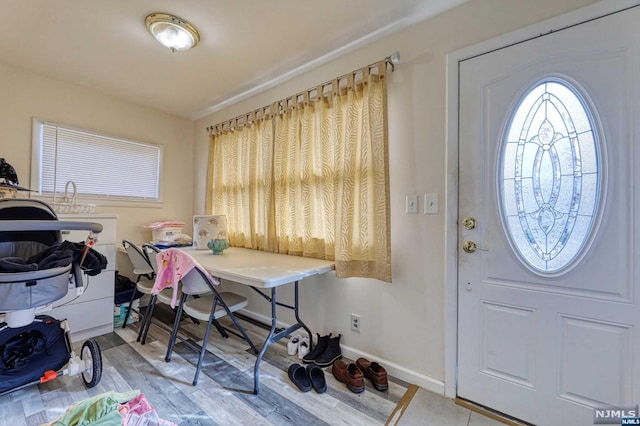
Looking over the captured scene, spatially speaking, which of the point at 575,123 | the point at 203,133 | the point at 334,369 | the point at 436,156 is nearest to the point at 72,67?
the point at 203,133

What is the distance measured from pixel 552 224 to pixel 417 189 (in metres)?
0.71

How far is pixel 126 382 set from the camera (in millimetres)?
1762

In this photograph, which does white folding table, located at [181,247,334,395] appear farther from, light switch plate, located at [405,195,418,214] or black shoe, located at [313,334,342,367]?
light switch plate, located at [405,195,418,214]

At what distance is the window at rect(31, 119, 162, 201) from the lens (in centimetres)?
256

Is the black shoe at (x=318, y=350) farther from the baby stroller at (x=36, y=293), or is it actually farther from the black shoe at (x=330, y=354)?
the baby stroller at (x=36, y=293)

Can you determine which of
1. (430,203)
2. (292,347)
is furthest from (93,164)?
(430,203)

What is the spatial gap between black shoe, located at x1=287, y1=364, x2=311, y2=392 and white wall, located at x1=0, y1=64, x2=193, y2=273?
2394 millimetres

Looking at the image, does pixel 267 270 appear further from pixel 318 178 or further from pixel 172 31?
pixel 172 31

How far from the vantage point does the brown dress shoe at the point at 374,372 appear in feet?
5.64

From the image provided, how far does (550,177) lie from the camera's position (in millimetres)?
1398

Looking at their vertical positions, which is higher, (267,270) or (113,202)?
(113,202)

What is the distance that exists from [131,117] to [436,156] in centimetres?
330

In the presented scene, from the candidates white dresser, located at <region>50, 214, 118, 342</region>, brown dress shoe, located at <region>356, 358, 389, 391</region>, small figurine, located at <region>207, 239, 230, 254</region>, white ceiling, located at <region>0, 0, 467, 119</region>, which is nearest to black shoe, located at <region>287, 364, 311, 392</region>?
brown dress shoe, located at <region>356, 358, 389, 391</region>

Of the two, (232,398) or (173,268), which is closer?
(232,398)
